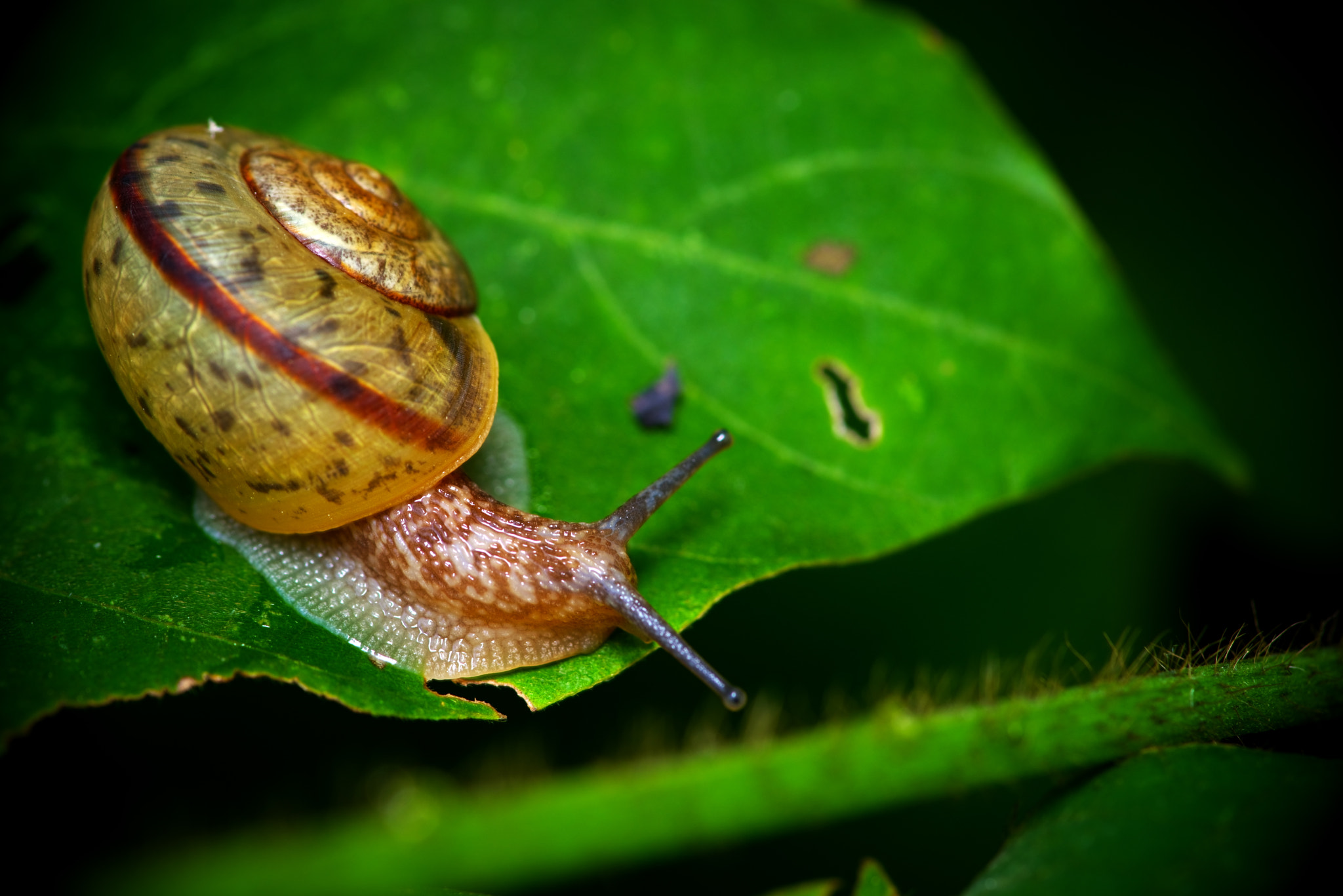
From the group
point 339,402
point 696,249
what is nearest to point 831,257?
point 696,249

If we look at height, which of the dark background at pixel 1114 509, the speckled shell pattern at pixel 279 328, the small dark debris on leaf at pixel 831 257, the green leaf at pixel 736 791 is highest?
the speckled shell pattern at pixel 279 328

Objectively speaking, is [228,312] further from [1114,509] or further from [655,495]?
[1114,509]

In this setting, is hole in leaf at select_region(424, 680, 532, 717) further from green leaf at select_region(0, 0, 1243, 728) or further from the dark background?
green leaf at select_region(0, 0, 1243, 728)

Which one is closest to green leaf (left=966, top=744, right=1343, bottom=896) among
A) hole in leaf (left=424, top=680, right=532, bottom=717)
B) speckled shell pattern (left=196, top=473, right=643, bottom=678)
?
speckled shell pattern (left=196, top=473, right=643, bottom=678)

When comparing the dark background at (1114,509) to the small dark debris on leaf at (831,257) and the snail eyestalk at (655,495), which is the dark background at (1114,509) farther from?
the small dark debris on leaf at (831,257)

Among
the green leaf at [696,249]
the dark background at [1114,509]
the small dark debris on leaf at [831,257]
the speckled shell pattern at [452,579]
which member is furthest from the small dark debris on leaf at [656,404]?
the dark background at [1114,509]

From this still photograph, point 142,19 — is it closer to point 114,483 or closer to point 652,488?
point 114,483
